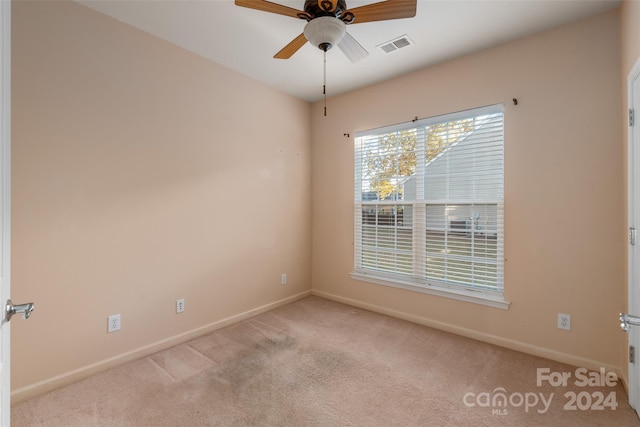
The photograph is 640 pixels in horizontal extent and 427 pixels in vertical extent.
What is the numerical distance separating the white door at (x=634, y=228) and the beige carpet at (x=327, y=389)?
0.23 m

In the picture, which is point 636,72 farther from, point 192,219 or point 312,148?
point 192,219

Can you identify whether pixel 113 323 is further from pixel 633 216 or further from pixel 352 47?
pixel 633 216

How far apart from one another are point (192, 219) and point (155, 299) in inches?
30.3

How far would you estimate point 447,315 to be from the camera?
2.95 metres

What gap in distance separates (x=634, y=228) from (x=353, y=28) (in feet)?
7.91

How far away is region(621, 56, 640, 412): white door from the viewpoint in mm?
1777

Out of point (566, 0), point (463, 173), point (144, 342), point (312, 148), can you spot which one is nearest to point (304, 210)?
point (312, 148)

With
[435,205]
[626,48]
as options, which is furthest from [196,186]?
[626,48]

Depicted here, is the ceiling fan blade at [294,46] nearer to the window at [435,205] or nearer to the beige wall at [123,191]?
the beige wall at [123,191]

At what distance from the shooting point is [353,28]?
238cm

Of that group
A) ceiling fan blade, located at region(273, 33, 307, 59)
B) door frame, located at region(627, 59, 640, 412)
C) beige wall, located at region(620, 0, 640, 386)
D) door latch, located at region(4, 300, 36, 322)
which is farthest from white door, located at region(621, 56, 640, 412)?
door latch, located at region(4, 300, 36, 322)

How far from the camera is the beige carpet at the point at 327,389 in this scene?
1756 mm

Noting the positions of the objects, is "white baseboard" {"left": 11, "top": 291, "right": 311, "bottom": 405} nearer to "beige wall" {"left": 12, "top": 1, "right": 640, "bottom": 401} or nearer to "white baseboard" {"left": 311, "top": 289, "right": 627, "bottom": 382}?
"beige wall" {"left": 12, "top": 1, "right": 640, "bottom": 401}

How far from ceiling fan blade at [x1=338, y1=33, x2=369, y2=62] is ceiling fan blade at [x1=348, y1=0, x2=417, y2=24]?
21 cm
